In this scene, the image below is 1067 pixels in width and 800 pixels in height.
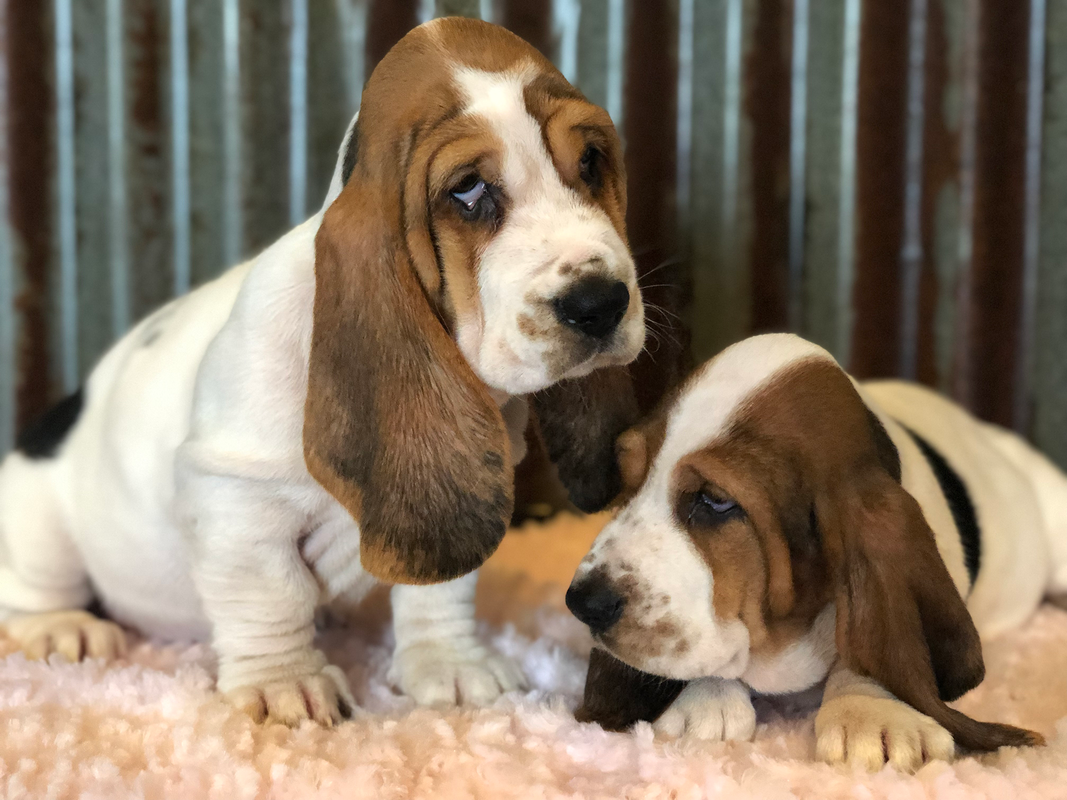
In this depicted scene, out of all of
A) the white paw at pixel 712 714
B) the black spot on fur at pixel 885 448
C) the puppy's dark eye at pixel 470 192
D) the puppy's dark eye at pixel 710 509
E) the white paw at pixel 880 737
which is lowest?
the white paw at pixel 712 714

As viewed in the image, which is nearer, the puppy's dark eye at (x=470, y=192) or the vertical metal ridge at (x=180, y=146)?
the puppy's dark eye at (x=470, y=192)

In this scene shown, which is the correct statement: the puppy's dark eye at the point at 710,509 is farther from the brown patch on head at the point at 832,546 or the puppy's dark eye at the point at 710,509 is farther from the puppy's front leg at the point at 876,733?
the puppy's front leg at the point at 876,733

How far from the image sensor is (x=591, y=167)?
6.70 ft

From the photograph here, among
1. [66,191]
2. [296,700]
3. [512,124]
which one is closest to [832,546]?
[512,124]

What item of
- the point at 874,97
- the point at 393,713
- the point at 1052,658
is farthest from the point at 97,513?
the point at 874,97

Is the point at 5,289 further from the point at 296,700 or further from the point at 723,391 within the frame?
the point at 723,391

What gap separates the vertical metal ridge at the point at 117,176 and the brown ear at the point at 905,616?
2.73 meters

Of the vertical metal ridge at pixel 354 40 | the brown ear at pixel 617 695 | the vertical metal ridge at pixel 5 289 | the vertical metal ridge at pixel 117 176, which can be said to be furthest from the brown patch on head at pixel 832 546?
the vertical metal ridge at pixel 5 289

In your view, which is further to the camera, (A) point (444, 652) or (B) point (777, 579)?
(A) point (444, 652)

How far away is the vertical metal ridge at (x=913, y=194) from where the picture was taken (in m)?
3.73

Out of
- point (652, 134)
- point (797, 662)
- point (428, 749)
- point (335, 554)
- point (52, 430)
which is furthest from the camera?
point (652, 134)

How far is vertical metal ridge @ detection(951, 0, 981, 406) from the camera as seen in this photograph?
3.72m

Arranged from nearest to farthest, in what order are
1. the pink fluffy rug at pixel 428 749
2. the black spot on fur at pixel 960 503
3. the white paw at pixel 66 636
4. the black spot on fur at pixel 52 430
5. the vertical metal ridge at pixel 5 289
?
the pink fluffy rug at pixel 428 749 < the black spot on fur at pixel 960 503 < the white paw at pixel 66 636 < the black spot on fur at pixel 52 430 < the vertical metal ridge at pixel 5 289

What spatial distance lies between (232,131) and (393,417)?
209cm
